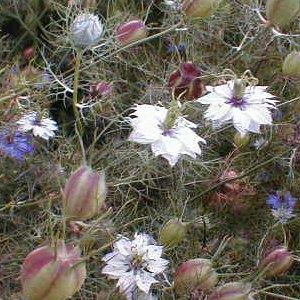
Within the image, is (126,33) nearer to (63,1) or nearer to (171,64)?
(171,64)

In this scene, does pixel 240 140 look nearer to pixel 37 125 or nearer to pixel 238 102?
pixel 238 102

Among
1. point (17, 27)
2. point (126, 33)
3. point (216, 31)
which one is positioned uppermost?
point (126, 33)

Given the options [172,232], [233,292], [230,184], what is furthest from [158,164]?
[233,292]

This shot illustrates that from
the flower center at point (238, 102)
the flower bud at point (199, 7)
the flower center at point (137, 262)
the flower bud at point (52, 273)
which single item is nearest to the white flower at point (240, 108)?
the flower center at point (238, 102)

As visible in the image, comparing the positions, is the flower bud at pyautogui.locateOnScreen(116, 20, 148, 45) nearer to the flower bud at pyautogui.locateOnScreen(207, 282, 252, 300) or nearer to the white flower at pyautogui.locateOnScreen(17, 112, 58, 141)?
the white flower at pyautogui.locateOnScreen(17, 112, 58, 141)

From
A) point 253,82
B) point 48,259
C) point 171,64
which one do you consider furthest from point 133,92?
point 48,259

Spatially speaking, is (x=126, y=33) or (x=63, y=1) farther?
(x=63, y=1)

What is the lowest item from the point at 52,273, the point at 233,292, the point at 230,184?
the point at 230,184
